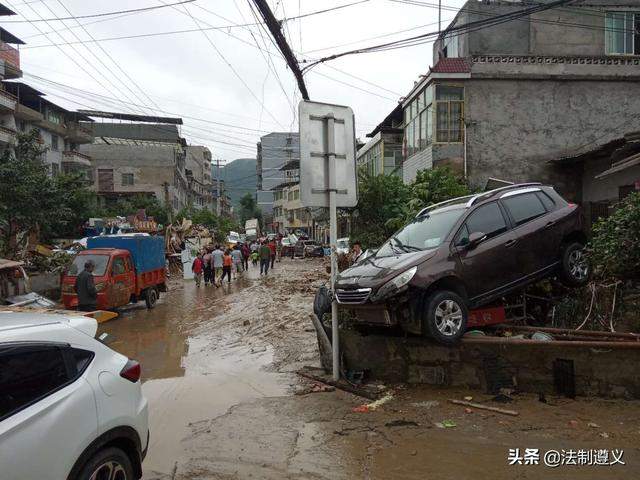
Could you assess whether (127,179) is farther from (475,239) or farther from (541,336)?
(541,336)

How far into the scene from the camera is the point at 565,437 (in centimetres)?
506

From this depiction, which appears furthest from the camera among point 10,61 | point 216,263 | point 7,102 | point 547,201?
point 10,61

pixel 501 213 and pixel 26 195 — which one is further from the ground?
pixel 26 195

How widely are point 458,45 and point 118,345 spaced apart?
19.0 meters

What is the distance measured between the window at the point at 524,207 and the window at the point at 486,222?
0.78ft

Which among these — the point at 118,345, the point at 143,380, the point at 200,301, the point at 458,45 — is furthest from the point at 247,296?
the point at 458,45

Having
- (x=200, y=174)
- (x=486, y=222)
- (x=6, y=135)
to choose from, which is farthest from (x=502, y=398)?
(x=200, y=174)

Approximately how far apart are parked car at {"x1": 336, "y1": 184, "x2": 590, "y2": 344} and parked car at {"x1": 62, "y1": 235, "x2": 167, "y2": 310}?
29.7 feet

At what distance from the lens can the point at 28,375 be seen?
9.84 ft

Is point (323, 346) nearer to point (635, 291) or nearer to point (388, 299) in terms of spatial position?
point (388, 299)

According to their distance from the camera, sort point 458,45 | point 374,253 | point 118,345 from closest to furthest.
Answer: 1. point 374,253
2. point 118,345
3. point 458,45

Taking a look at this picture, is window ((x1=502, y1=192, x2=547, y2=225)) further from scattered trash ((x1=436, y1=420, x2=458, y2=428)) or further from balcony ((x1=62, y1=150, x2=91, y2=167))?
balcony ((x1=62, y1=150, x2=91, y2=167))

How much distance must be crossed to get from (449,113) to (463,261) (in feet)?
46.5

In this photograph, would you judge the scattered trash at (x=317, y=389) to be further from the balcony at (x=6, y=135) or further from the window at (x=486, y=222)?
the balcony at (x=6, y=135)
